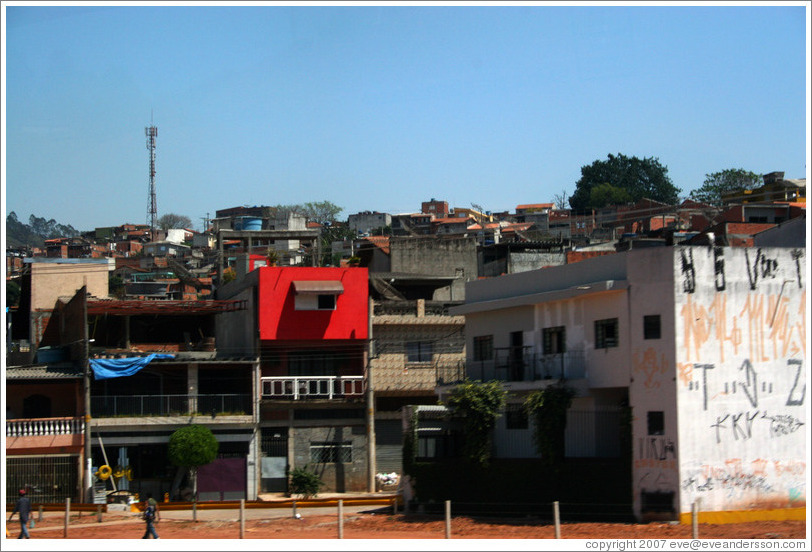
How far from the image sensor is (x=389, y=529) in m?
28.2

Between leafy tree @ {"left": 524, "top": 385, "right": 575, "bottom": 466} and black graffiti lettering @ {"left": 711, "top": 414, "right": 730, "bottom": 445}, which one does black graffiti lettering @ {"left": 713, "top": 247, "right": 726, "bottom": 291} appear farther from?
leafy tree @ {"left": 524, "top": 385, "right": 575, "bottom": 466}

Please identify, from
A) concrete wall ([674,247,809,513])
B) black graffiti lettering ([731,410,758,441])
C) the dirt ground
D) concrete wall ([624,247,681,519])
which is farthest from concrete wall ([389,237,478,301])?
black graffiti lettering ([731,410,758,441])

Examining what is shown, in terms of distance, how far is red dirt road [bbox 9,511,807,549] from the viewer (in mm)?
24797

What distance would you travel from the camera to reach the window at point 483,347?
1373 inches

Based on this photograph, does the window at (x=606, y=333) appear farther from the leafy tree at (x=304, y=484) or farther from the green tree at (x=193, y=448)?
the green tree at (x=193, y=448)

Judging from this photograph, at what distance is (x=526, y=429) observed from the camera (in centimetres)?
3209

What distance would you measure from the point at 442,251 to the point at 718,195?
48.8 m

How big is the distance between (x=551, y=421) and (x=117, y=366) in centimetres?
1686

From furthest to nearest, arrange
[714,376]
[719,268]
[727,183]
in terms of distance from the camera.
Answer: [727,183], [719,268], [714,376]

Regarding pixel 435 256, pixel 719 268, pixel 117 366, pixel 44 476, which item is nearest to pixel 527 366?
pixel 719 268

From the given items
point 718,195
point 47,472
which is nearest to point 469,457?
point 47,472

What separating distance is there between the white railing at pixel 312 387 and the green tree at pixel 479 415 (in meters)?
10.6

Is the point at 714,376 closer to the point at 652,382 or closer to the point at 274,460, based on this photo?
the point at 652,382

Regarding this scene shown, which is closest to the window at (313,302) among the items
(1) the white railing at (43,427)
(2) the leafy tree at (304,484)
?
(2) the leafy tree at (304,484)
